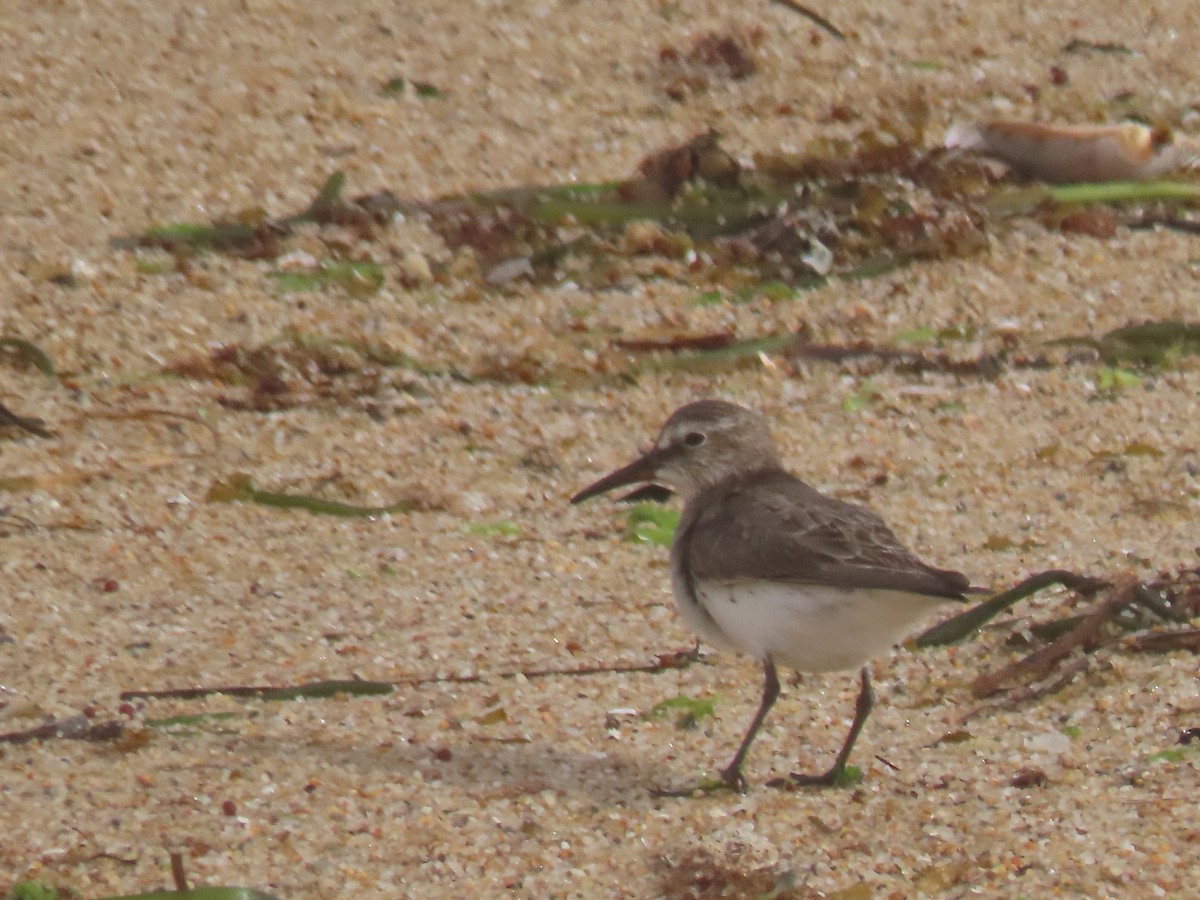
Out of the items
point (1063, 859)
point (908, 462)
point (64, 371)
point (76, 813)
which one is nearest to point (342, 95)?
point (64, 371)

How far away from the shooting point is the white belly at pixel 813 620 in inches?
166

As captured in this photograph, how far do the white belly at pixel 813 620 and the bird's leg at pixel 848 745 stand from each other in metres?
0.08

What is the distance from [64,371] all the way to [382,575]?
1.69 m

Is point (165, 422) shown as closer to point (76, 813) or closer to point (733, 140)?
point (76, 813)

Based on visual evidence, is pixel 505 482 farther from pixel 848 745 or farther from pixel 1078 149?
pixel 1078 149

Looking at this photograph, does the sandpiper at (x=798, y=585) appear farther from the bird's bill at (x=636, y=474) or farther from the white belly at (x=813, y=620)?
the bird's bill at (x=636, y=474)

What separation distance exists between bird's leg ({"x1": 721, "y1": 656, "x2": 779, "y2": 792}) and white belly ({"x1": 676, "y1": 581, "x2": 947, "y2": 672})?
0.04 m

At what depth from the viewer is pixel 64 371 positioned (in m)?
6.40

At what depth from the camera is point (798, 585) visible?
170 inches

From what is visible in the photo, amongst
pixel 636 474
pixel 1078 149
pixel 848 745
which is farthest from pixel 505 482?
pixel 1078 149

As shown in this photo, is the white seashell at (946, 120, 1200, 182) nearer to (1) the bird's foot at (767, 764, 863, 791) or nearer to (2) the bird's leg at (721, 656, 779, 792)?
(2) the bird's leg at (721, 656, 779, 792)

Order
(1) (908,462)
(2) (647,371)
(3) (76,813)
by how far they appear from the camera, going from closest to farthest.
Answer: (3) (76,813), (1) (908,462), (2) (647,371)

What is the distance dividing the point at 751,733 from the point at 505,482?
1.85 meters

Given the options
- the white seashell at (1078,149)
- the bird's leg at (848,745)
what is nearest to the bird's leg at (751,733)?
the bird's leg at (848,745)
